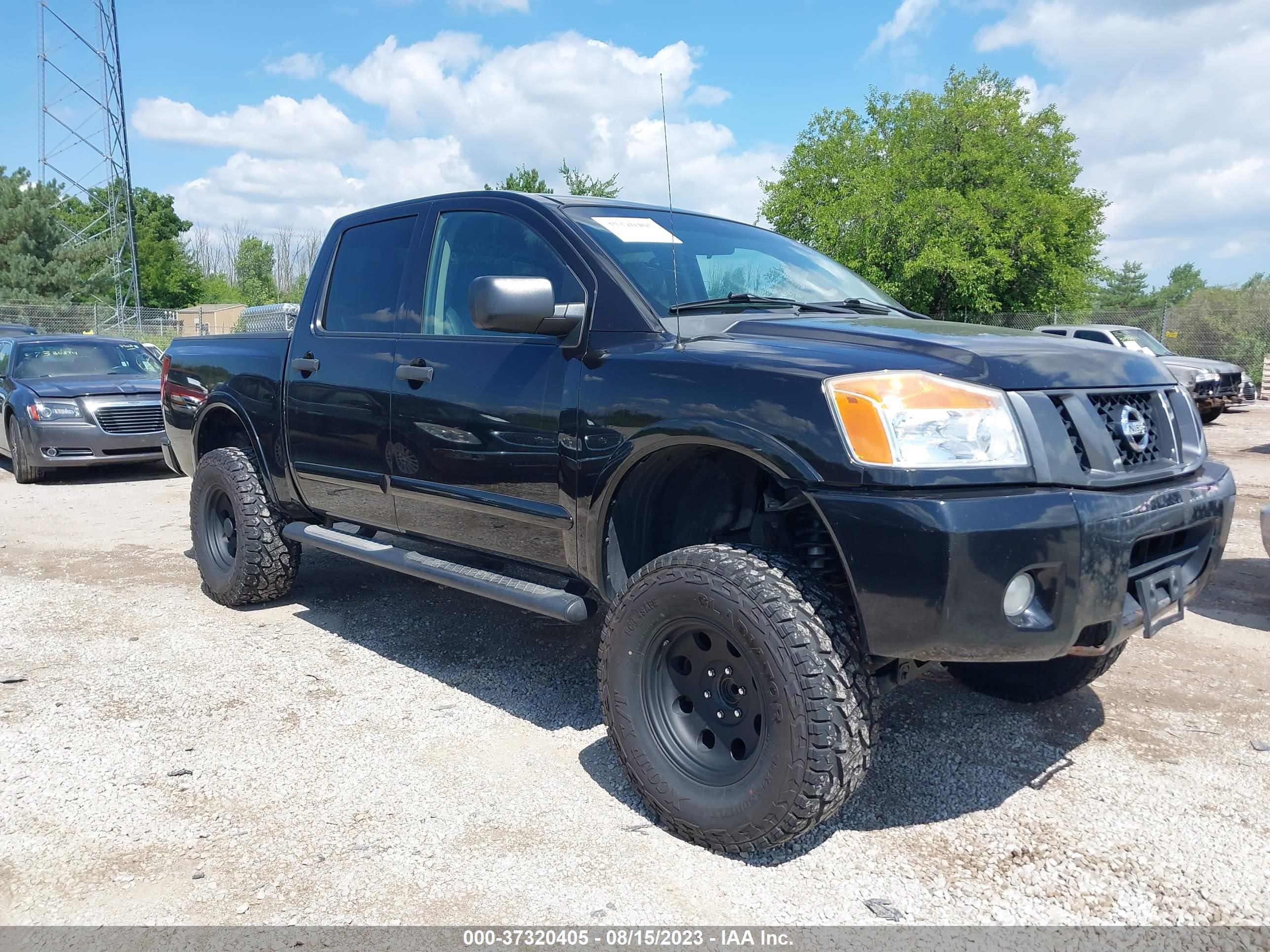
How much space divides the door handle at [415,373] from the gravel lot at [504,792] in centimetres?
126

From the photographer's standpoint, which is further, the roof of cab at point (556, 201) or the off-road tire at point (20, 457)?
the off-road tire at point (20, 457)

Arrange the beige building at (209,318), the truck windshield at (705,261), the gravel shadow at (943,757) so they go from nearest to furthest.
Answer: the gravel shadow at (943,757)
the truck windshield at (705,261)
the beige building at (209,318)

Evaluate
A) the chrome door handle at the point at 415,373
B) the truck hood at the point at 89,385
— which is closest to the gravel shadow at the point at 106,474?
the truck hood at the point at 89,385

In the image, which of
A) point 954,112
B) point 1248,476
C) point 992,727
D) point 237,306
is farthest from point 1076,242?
point 237,306

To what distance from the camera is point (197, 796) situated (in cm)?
306

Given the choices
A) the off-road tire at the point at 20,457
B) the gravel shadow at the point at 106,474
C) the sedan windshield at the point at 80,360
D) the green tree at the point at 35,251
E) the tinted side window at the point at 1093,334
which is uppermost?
the green tree at the point at 35,251

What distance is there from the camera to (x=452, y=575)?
3631 mm

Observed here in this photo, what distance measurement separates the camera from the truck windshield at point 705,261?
3.32 meters

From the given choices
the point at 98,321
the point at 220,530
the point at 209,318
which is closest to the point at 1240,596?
the point at 220,530

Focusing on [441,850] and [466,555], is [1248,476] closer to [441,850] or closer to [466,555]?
[466,555]

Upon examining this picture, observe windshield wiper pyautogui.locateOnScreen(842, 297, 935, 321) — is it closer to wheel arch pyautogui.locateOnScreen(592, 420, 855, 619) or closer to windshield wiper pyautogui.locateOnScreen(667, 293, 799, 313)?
windshield wiper pyautogui.locateOnScreen(667, 293, 799, 313)

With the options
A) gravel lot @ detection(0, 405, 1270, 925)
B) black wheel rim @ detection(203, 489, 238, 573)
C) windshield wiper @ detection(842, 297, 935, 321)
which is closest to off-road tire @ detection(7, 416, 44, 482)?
gravel lot @ detection(0, 405, 1270, 925)

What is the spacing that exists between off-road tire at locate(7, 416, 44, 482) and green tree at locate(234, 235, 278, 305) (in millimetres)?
70043

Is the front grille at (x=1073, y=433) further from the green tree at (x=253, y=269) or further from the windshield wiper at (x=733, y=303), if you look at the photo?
the green tree at (x=253, y=269)
